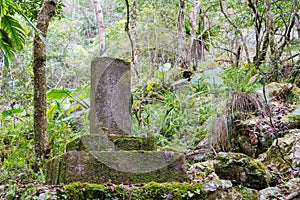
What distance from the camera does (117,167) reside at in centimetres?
253

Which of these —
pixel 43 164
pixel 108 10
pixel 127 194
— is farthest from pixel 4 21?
pixel 108 10

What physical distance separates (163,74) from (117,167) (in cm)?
392

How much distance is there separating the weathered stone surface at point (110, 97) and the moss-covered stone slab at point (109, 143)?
0.93 feet

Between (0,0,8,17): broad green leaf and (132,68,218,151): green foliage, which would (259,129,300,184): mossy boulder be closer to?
(132,68,218,151): green foliage

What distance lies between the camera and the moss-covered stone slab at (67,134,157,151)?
2.69 meters

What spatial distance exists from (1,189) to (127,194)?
1165mm

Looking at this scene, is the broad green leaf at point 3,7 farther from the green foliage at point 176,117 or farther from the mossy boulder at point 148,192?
the green foliage at point 176,117

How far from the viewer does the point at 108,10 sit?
13750 millimetres

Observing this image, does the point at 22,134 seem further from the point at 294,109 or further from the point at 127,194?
the point at 294,109

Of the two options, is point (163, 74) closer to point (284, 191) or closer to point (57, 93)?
point (57, 93)

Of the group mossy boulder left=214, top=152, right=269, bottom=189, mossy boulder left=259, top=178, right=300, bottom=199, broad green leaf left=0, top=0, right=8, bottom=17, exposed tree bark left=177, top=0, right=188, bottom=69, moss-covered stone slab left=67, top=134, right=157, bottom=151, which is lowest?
mossy boulder left=259, top=178, right=300, bottom=199

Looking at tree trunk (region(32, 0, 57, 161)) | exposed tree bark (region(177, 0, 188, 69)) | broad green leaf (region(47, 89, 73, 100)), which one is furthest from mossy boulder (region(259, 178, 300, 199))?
exposed tree bark (region(177, 0, 188, 69))

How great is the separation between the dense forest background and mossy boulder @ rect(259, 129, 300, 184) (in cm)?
71

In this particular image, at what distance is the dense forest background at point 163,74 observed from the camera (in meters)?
3.81
